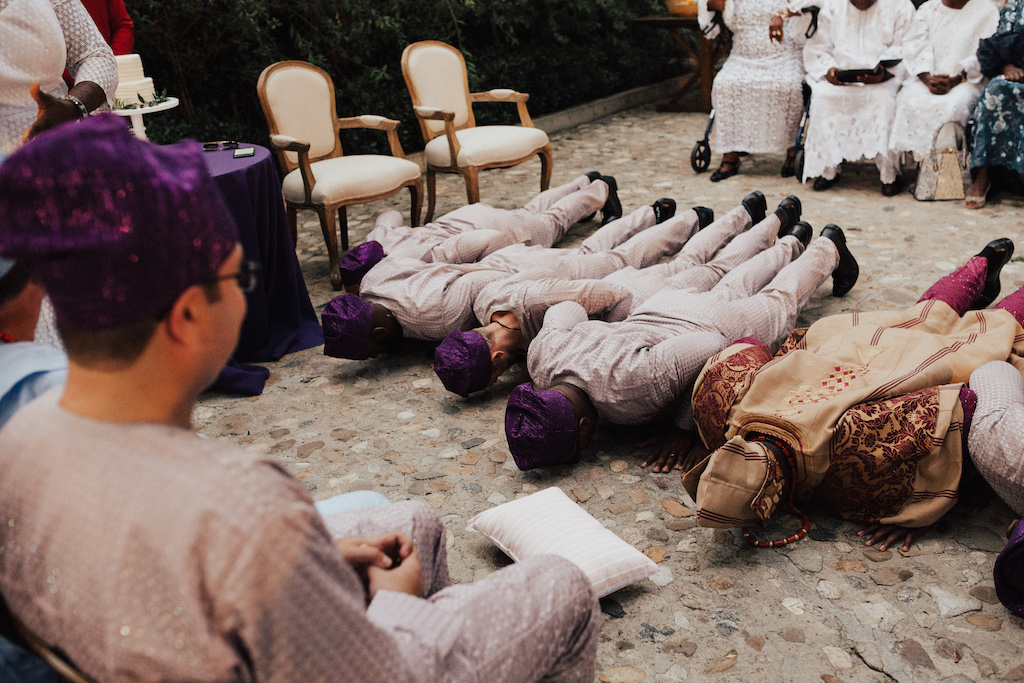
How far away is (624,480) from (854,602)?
0.79m

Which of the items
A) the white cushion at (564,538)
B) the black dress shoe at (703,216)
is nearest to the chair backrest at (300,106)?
the black dress shoe at (703,216)

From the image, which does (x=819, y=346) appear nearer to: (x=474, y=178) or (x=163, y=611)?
(x=163, y=611)

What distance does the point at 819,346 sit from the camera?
2.67m

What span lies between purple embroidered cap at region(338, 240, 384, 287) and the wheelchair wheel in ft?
10.1

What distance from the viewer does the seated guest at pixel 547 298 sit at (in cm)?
288

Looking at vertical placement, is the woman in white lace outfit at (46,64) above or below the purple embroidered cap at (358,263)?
above

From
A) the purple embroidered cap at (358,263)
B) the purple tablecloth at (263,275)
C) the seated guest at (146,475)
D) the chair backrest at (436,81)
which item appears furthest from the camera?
the chair backrest at (436,81)

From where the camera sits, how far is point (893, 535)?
2.18m

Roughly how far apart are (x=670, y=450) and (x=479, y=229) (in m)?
1.72

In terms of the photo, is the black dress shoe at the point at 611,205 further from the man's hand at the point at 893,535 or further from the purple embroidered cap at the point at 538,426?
the man's hand at the point at 893,535

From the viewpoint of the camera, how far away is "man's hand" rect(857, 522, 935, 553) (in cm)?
216

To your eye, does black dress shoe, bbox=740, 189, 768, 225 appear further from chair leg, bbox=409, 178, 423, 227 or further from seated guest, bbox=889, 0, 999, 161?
chair leg, bbox=409, 178, 423, 227

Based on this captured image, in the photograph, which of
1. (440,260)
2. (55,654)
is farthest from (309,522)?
(440,260)

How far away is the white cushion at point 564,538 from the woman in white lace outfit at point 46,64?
1.87 metres
